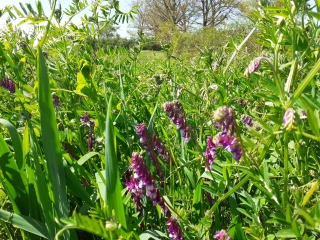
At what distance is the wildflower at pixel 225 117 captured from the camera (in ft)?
2.14

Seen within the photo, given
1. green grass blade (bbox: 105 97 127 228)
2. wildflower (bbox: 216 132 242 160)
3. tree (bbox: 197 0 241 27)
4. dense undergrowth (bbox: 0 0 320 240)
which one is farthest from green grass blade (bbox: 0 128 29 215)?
tree (bbox: 197 0 241 27)

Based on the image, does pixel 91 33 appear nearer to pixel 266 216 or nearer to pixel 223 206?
pixel 223 206

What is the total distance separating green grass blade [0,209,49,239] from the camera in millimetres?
967

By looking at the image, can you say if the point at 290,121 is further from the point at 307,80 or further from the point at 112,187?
the point at 112,187

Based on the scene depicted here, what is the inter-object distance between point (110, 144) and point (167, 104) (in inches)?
6.6

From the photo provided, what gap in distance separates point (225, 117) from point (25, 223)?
61 centimetres

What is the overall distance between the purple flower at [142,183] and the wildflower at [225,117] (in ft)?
0.87

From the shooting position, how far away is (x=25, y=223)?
99 centimetres

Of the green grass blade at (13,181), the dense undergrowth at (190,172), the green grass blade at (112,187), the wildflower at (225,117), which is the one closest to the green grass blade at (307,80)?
the dense undergrowth at (190,172)

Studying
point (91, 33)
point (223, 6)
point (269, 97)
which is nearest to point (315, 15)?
point (269, 97)

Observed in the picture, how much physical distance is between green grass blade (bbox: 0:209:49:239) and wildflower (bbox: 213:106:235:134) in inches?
21.6

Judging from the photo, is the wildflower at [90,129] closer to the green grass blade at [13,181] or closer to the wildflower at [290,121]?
the green grass blade at [13,181]

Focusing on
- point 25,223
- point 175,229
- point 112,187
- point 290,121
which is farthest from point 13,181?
point 290,121

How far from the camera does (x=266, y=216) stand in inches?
41.3
